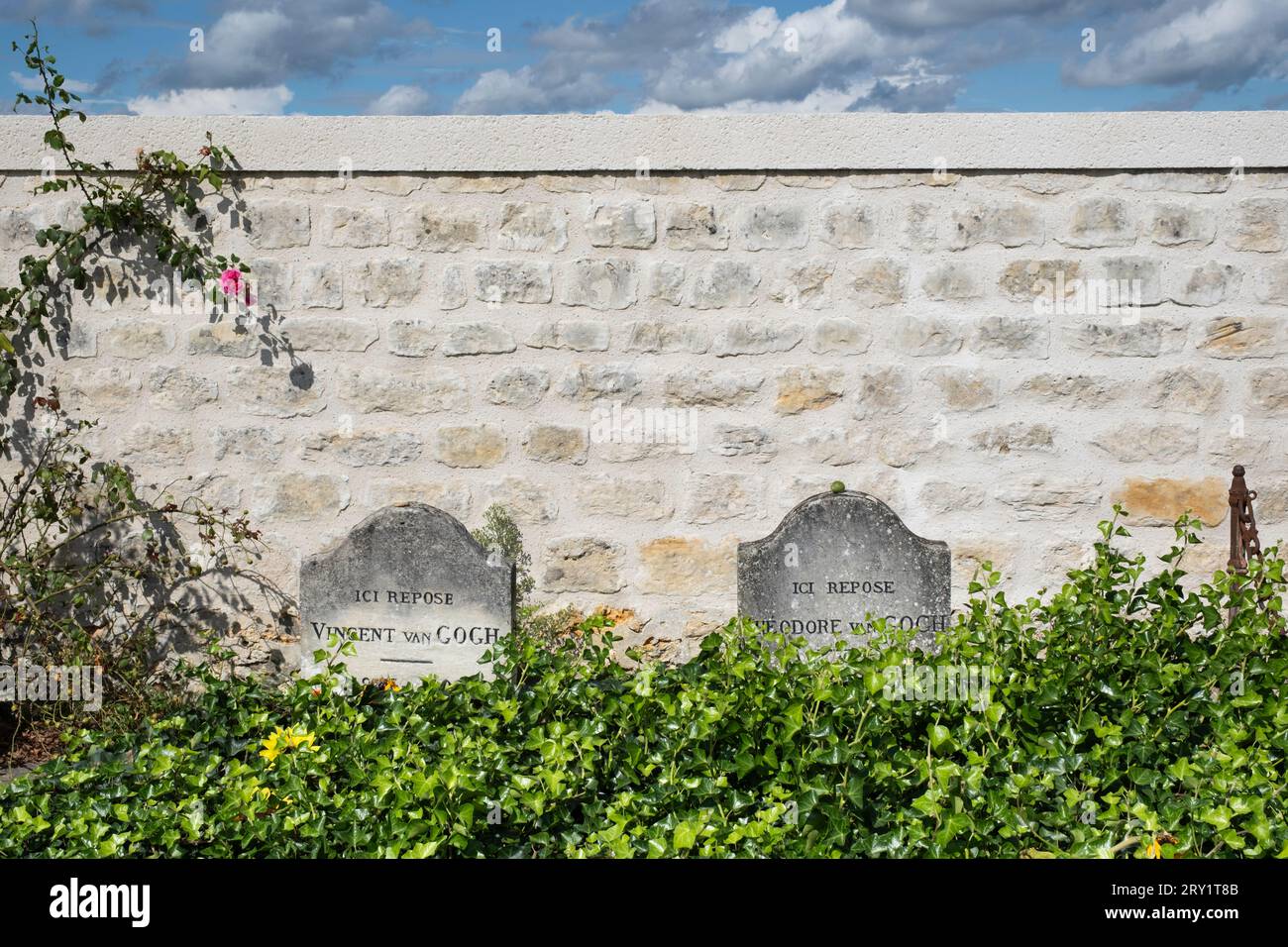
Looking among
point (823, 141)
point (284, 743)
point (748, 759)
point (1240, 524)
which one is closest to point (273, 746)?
point (284, 743)

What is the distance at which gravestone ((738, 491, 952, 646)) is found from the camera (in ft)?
14.7

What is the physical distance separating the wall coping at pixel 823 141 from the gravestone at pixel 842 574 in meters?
1.58

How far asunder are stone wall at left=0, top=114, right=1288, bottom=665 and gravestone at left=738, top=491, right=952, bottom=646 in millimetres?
797

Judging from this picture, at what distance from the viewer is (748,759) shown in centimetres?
337

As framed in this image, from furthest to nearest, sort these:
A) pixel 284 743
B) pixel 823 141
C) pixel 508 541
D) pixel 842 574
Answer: pixel 508 541 < pixel 823 141 < pixel 842 574 < pixel 284 743

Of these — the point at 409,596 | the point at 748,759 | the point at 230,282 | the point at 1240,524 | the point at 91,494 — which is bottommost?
the point at 748,759

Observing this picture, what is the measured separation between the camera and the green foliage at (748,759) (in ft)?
9.88

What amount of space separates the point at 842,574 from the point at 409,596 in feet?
5.16

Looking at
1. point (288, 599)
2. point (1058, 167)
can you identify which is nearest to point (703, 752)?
point (288, 599)

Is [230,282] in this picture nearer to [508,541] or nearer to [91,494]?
[91,494]

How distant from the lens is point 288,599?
5438 mm

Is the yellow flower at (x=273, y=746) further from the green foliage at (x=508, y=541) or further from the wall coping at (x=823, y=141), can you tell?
the wall coping at (x=823, y=141)

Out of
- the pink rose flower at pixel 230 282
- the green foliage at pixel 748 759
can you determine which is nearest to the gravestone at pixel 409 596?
the green foliage at pixel 748 759

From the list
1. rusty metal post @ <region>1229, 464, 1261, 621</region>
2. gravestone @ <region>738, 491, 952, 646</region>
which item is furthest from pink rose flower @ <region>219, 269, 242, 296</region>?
rusty metal post @ <region>1229, 464, 1261, 621</region>
